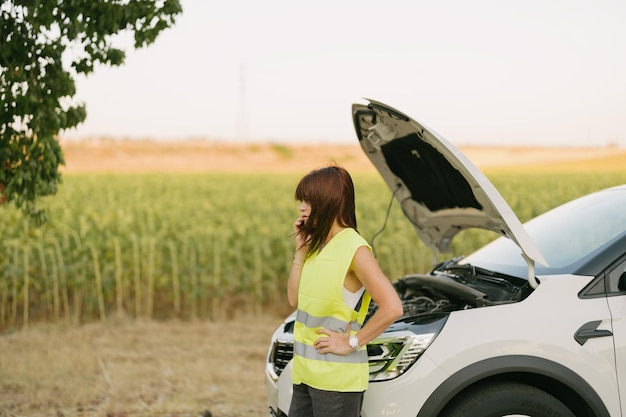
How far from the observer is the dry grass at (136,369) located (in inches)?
248

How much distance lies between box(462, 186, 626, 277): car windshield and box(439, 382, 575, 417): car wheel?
654 mm

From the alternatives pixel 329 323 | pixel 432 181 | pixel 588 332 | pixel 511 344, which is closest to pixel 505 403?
pixel 511 344

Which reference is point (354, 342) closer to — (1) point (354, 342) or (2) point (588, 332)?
(1) point (354, 342)

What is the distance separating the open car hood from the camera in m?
3.54

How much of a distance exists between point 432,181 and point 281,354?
4.96 ft

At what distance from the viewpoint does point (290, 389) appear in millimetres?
3602

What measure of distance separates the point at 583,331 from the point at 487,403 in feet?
1.81

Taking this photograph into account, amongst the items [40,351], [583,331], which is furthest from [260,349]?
[583,331]

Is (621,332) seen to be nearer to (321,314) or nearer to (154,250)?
(321,314)

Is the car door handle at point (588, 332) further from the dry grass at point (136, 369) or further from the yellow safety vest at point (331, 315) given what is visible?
the dry grass at point (136, 369)

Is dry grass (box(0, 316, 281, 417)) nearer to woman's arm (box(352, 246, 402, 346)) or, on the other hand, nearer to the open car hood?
the open car hood

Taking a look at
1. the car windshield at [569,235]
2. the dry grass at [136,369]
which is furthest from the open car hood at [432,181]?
the dry grass at [136,369]

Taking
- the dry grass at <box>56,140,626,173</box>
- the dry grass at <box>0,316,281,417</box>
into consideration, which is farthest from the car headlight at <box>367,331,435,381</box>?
the dry grass at <box>56,140,626,173</box>

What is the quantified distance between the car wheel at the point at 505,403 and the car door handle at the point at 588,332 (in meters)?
0.30
